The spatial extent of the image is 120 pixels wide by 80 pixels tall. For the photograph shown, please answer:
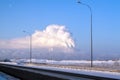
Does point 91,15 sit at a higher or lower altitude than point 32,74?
higher

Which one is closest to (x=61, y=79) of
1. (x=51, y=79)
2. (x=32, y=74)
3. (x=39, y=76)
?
(x=51, y=79)

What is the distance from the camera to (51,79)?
98.0 feet

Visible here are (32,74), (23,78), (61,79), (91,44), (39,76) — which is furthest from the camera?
(91,44)

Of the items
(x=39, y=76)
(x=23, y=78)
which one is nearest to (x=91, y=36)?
(x=23, y=78)

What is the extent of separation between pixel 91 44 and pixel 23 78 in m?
16.3

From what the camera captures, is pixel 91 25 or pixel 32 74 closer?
pixel 32 74

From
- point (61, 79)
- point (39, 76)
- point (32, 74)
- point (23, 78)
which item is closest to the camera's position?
point (61, 79)

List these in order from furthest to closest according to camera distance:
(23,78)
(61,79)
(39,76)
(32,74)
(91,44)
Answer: (91,44)
(23,78)
(32,74)
(39,76)
(61,79)

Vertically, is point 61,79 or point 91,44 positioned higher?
point 91,44

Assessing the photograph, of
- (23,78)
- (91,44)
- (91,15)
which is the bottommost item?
(23,78)

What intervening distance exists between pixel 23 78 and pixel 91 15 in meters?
18.9

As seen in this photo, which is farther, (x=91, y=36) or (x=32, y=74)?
(x=91, y=36)

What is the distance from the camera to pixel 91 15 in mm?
54188

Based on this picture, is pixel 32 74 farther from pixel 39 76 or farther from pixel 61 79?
pixel 61 79
